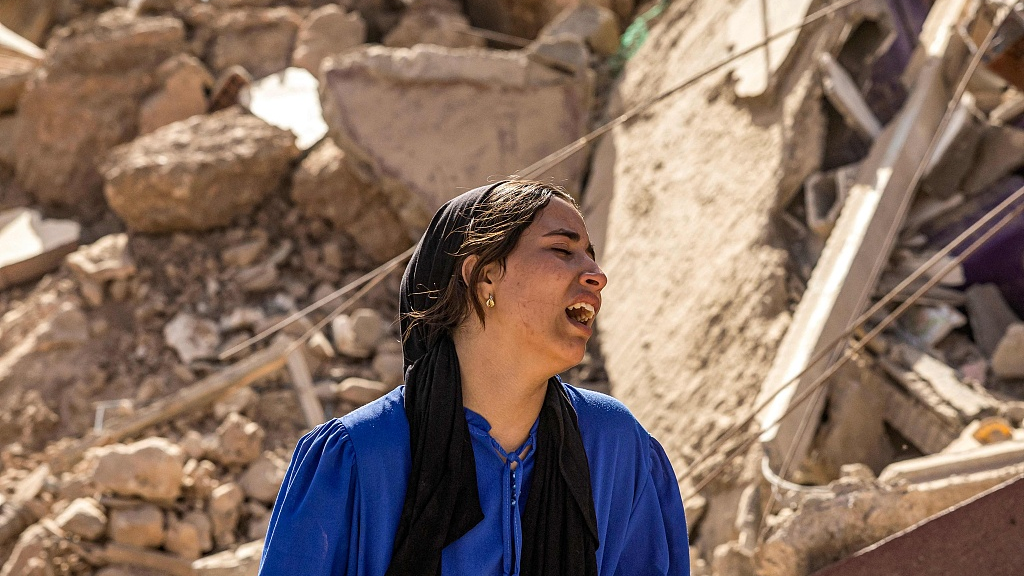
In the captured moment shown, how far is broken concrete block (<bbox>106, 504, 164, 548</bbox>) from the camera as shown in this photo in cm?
525

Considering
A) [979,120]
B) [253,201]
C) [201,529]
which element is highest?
[979,120]

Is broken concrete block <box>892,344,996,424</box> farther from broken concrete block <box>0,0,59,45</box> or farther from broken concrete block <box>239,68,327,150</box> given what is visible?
broken concrete block <box>0,0,59,45</box>

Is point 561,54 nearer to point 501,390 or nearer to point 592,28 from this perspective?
point 592,28

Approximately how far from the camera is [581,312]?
212 cm

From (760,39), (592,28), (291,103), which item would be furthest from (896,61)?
(291,103)

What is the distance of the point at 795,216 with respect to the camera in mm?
5168

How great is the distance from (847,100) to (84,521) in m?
4.46

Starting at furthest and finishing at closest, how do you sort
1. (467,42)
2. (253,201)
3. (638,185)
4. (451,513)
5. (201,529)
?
(467,42), (253,201), (638,185), (201,529), (451,513)

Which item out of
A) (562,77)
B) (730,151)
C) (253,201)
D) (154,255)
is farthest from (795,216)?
(154,255)

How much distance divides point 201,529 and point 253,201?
3.17m

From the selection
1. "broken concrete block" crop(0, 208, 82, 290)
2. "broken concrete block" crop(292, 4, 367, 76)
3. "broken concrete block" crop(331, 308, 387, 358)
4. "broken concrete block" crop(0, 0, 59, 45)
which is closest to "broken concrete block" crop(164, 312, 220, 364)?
"broken concrete block" crop(331, 308, 387, 358)

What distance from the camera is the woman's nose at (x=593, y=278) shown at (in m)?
2.07

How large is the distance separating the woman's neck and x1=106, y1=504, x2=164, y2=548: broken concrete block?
3.73 m

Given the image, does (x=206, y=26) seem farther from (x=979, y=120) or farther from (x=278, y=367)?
(x=979, y=120)
